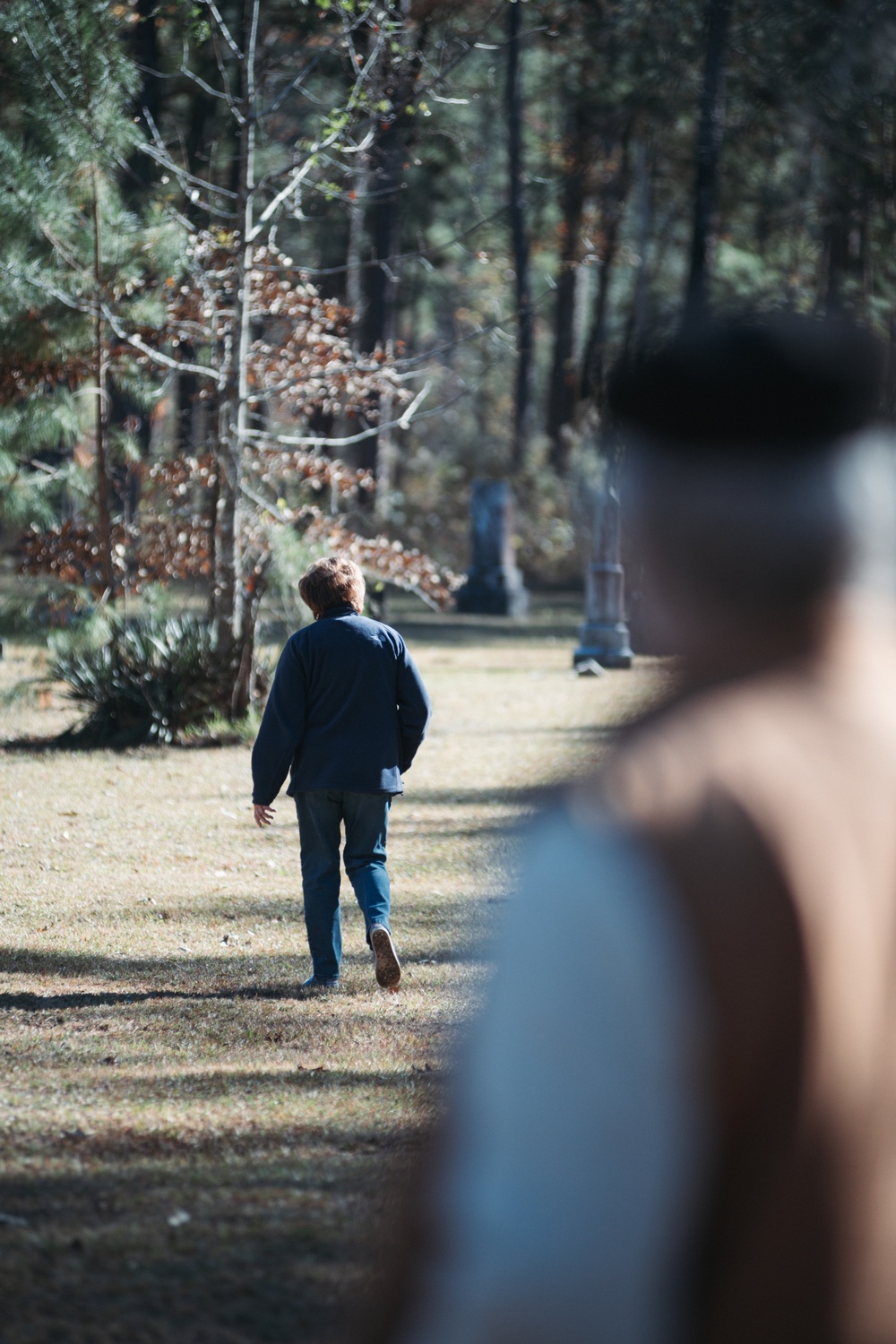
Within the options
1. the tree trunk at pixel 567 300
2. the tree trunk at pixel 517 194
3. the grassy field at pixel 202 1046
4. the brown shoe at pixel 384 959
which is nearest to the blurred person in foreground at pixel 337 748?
the brown shoe at pixel 384 959

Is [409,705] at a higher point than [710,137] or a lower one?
lower

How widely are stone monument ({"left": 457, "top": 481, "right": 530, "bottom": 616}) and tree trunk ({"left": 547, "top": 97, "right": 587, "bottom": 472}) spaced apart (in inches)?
247

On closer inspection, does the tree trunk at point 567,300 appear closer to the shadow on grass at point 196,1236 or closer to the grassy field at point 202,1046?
the grassy field at point 202,1046

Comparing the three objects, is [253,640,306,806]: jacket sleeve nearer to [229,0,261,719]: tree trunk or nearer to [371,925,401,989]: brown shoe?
[371,925,401,989]: brown shoe

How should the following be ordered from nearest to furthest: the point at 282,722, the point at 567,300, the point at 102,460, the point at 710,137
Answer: the point at 282,722 < the point at 102,460 < the point at 710,137 < the point at 567,300

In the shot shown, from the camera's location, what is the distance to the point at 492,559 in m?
26.2

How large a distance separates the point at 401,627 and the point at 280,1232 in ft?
66.9

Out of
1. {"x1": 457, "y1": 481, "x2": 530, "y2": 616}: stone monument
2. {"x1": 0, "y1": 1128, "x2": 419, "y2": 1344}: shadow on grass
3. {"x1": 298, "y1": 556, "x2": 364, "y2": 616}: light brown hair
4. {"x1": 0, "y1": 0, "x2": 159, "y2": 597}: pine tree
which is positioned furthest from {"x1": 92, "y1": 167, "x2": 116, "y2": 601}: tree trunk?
{"x1": 457, "y1": 481, "x2": 530, "y2": 616}: stone monument

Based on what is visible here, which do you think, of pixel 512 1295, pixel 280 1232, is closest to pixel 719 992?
pixel 512 1295

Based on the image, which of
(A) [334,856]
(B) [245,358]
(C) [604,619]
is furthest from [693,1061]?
(C) [604,619]

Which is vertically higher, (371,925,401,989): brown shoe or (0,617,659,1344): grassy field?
(371,925,401,989): brown shoe

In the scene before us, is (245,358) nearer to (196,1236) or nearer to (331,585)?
(331,585)

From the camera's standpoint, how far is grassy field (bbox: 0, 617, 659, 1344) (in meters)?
3.65

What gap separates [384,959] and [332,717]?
0.98m
